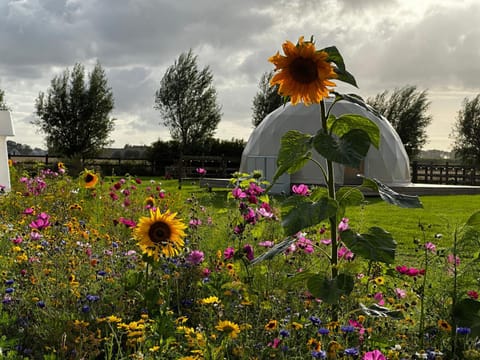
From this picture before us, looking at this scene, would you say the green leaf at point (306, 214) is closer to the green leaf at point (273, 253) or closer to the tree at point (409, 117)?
the green leaf at point (273, 253)

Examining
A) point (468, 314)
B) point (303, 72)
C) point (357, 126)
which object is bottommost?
point (468, 314)

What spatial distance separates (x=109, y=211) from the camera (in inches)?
264

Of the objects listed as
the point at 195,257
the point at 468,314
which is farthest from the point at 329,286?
the point at 195,257

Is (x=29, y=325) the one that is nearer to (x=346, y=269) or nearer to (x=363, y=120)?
(x=346, y=269)

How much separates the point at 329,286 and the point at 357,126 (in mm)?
700

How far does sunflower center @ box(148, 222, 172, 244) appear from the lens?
2.82m

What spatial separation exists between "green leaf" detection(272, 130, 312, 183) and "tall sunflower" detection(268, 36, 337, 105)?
0.82 ft

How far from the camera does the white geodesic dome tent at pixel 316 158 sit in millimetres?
18181

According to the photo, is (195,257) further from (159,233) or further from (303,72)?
(303,72)

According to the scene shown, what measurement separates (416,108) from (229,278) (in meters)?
31.8

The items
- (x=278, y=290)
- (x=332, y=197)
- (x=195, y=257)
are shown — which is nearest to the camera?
(x=332, y=197)

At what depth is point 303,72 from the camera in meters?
2.13

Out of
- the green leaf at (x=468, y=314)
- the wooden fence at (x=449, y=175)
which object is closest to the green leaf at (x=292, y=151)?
the green leaf at (x=468, y=314)

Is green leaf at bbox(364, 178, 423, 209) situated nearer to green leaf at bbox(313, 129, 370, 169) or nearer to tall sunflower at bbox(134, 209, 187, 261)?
green leaf at bbox(313, 129, 370, 169)
